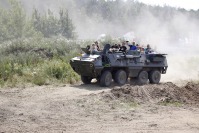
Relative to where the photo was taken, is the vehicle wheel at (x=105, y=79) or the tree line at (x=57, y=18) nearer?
the vehicle wheel at (x=105, y=79)

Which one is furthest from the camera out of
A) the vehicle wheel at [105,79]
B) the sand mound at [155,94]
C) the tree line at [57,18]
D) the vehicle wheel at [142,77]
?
the tree line at [57,18]

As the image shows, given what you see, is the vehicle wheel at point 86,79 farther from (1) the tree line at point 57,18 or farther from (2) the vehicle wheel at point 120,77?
(1) the tree line at point 57,18

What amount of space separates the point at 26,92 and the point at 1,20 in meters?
27.5

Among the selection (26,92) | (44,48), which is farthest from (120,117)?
(44,48)

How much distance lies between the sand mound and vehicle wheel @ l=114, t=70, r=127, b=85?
2.76 m

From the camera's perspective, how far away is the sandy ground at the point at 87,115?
1045 centimetres

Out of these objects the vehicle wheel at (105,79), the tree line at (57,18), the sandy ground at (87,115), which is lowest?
the sandy ground at (87,115)

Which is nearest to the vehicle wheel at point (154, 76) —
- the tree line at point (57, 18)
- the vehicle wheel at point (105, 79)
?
the vehicle wheel at point (105, 79)

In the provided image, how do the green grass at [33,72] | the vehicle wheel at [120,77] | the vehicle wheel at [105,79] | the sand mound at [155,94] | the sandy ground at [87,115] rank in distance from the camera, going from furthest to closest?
the green grass at [33,72] < the vehicle wheel at [120,77] < the vehicle wheel at [105,79] < the sand mound at [155,94] < the sandy ground at [87,115]

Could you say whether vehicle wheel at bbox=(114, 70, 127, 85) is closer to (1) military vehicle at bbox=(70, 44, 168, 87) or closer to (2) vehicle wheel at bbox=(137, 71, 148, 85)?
(1) military vehicle at bbox=(70, 44, 168, 87)

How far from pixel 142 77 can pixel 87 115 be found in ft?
27.5

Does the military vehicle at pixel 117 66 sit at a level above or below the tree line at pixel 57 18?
below

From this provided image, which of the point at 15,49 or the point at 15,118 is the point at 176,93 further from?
the point at 15,49

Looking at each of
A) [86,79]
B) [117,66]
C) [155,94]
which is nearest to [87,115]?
[155,94]
